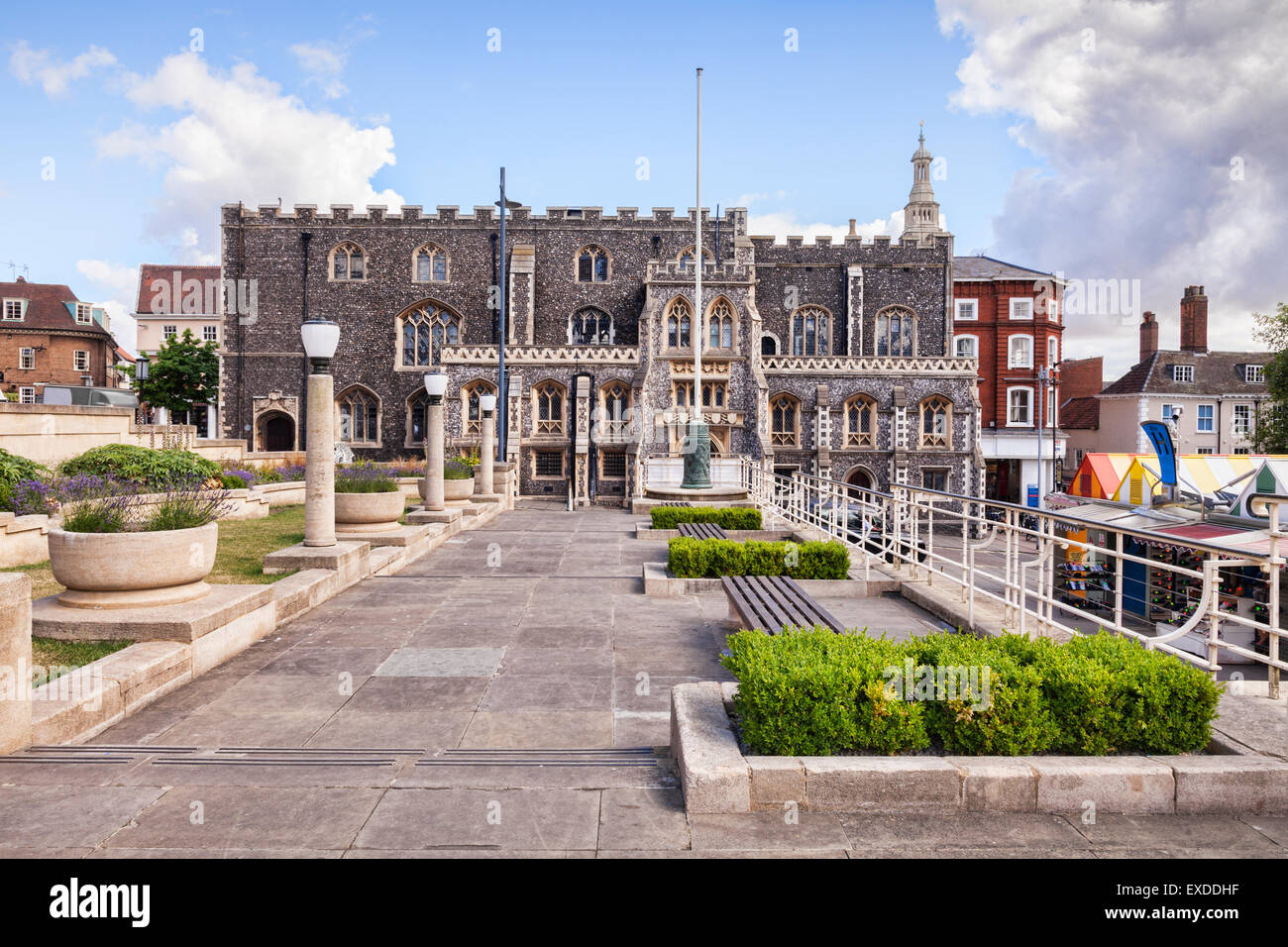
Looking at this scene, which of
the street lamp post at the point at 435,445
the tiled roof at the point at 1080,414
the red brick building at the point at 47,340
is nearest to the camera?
the street lamp post at the point at 435,445

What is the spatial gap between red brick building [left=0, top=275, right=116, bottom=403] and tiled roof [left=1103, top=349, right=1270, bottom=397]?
70.9 m

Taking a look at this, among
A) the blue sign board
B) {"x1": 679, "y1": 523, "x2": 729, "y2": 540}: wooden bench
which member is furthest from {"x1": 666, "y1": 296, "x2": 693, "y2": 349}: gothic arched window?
{"x1": 679, "y1": 523, "x2": 729, "y2": 540}: wooden bench

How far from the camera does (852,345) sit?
44.8 meters

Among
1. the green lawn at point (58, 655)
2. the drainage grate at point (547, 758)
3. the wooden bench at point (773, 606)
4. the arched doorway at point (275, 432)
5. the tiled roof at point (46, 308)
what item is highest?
the tiled roof at point (46, 308)

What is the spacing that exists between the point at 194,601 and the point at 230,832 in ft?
12.7

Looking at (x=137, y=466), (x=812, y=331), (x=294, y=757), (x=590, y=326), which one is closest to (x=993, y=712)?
(x=294, y=757)

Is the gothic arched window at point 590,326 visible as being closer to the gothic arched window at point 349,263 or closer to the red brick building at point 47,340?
the gothic arched window at point 349,263

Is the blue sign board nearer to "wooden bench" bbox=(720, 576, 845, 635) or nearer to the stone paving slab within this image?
"wooden bench" bbox=(720, 576, 845, 635)

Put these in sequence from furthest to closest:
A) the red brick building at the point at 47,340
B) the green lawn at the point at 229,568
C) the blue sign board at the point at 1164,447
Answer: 1. the red brick building at the point at 47,340
2. the blue sign board at the point at 1164,447
3. the green lawn at the point at 229,568

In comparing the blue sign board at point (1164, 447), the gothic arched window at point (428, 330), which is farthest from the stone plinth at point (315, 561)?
the gothic arched window at point (428, 330)

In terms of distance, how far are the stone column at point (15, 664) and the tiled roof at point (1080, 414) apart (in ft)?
201

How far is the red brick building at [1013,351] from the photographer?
50.2m
